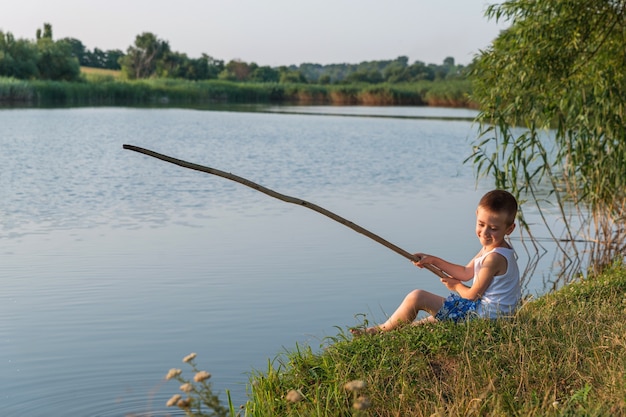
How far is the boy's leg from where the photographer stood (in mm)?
5414

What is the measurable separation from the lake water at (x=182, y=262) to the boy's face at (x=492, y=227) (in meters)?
1.59

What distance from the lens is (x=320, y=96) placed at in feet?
233

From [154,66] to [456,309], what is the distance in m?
86.6

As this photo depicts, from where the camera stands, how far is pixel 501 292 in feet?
18.0

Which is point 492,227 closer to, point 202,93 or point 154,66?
point 202,93

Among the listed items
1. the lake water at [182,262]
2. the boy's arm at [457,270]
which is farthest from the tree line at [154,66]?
the boy's arm at [457,270]

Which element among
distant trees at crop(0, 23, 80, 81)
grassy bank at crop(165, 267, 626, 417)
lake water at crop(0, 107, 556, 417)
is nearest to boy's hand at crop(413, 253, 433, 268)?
grassy bank at crop(165, 267, 626, 417)

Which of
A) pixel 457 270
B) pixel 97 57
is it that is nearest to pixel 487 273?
pixel 457 270

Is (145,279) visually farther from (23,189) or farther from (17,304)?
(23,189)

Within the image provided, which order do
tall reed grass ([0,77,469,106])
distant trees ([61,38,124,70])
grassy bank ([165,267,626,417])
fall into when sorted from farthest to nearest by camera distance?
distant trees ([61,38,124,70]) → tall reed grass ([0,77,469,106]) → grassy bank ([165,267,626,417])

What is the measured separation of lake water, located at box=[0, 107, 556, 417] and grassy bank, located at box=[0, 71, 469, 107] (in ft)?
93.3

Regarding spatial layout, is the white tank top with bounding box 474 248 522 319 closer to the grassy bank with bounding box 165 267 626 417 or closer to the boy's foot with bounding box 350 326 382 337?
the grassy bank with bounding box 165 267 626 417

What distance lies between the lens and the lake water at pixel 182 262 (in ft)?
21.5

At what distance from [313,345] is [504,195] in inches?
88.5
